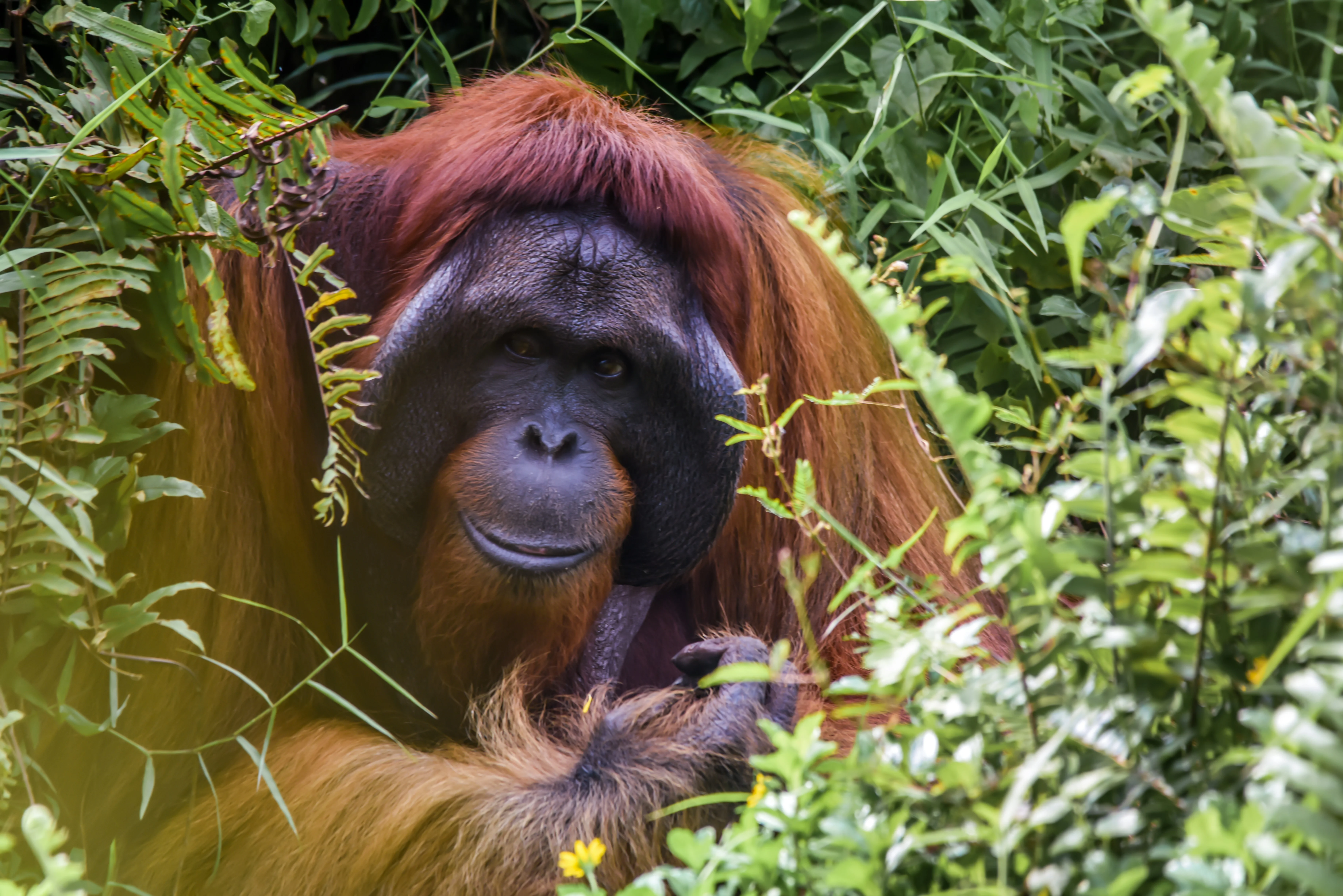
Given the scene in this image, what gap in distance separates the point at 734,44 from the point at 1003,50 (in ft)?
2.08

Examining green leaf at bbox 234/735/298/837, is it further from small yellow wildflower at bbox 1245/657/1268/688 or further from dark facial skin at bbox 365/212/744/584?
small yellow wildflower at bbox 1245/657/1268/688

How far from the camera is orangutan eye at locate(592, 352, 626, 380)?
1.81 metres

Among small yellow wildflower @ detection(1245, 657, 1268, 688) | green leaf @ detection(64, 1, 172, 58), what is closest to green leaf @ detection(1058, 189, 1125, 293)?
small yellow wildflower @ detection(1245, 657, 1268, 688)

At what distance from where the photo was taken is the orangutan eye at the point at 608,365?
1.81 metres

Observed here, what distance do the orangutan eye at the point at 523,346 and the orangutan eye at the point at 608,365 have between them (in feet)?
0.28

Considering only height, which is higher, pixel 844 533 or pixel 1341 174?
pixel 1341 174

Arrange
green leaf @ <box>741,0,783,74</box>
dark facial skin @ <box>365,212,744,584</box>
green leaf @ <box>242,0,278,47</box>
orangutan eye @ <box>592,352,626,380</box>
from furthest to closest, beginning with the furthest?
green leaf @ <box>741,0,783,74</box>
green leaf @ <box>242,0,278,47</box>
orangutan eye @ <box>592,352,626,380</box>
dark facial skin @ <box>365,212,744,584</box>

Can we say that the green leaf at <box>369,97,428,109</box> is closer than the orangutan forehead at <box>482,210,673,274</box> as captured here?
No

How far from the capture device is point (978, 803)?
0.86 meters

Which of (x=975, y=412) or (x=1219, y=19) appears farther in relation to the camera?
(x=1219, y=19)

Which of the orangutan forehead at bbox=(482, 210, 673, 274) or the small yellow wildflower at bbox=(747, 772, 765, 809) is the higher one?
the orangutan forehead at bbox=(482, 210, 673, 274)

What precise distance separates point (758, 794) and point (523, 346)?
853 mm

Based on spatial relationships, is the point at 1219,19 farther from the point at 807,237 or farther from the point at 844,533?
the point at 844,533

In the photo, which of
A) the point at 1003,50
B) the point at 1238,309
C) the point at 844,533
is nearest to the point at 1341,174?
the point at 1238,309
